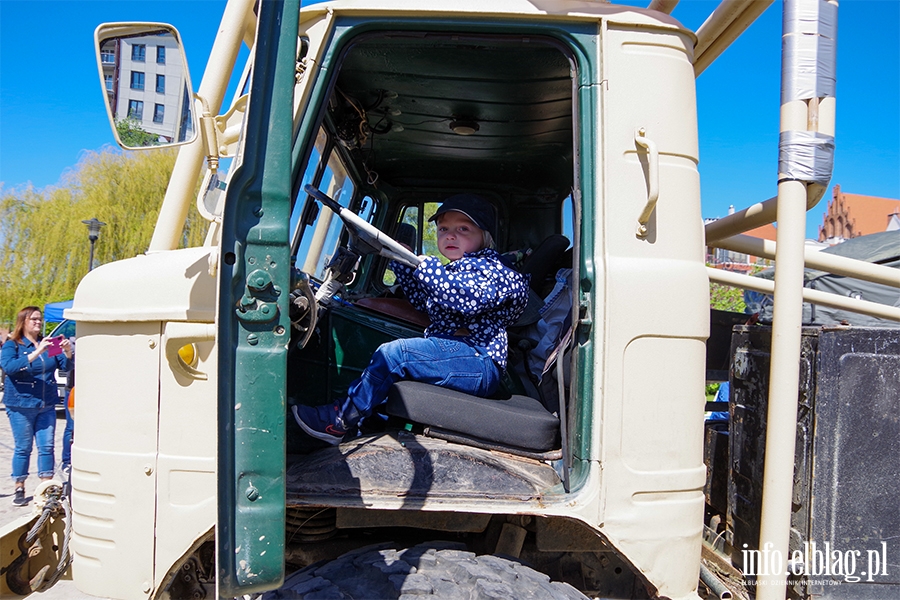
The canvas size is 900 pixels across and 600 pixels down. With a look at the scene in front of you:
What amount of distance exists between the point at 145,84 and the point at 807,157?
6.20 ft

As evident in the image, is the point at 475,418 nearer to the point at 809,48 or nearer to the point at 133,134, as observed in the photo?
the point at 133,134

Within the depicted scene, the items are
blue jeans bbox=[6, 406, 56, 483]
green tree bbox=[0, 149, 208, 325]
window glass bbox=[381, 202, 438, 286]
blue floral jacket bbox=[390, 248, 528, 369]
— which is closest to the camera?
blue floral jacket bbox=[390, 248, 528, 369]

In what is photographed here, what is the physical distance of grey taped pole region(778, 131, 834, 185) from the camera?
192 centimetres

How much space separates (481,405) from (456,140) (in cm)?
172

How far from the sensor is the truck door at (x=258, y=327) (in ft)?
4.98

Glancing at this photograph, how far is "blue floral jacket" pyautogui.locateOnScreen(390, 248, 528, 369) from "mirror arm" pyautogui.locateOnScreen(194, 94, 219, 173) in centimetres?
77

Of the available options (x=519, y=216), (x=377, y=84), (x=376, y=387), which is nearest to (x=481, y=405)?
(x=376, y=387)

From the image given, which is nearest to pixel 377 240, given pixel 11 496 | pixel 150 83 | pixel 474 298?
pixel 474 298

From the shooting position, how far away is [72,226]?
2102 centimetres

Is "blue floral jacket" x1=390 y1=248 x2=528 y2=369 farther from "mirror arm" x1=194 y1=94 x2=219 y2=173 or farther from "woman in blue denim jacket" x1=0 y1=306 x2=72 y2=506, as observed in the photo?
"woman in blue denim jacket" x1=0 y1=306 x2=72 y2=506

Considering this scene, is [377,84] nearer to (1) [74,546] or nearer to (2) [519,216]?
(2) [519,216]

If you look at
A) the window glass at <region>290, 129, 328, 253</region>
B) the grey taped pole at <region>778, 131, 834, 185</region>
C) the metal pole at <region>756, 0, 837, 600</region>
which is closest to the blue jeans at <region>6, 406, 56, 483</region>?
the window glass at <region>290, 129, 328, 253</region>

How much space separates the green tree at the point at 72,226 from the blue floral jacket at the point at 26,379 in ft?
49.8

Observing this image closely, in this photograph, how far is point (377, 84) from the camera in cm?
278
